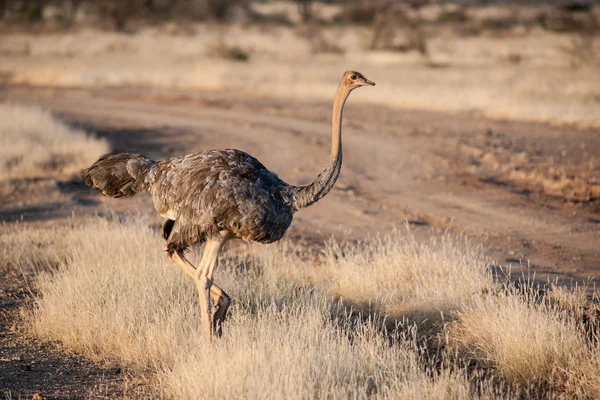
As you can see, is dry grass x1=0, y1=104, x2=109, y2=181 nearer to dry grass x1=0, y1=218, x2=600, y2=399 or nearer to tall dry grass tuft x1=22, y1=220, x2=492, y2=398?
dry grass x1=0, y1=218, x2=600, y2=399

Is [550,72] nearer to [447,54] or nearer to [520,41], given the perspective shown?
[447,54]

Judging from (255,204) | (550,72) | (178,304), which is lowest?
(178,304)

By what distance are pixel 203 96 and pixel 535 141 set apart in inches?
440

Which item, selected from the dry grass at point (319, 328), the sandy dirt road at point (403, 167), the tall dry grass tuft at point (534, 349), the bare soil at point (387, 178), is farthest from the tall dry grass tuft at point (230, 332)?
the sandy dirt road at point (403, 167)

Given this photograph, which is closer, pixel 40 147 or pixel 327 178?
pixel 327 178

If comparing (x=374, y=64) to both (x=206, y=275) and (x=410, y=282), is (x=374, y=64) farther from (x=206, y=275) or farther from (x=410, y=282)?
(x=206, y=275)

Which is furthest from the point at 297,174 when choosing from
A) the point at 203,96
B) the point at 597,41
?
the point at 597,41

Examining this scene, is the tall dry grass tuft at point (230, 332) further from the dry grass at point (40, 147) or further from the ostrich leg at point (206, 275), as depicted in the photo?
the dry grass at point (40, 147)

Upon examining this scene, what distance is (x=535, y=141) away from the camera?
14727mm

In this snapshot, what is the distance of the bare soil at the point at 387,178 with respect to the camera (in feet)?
26.4

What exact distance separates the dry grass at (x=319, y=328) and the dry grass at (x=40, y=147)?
4.85 metres

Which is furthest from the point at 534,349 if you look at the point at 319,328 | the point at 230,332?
the point at 230,332

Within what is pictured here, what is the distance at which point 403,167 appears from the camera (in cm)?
1323

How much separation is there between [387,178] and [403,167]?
2.64 feet
